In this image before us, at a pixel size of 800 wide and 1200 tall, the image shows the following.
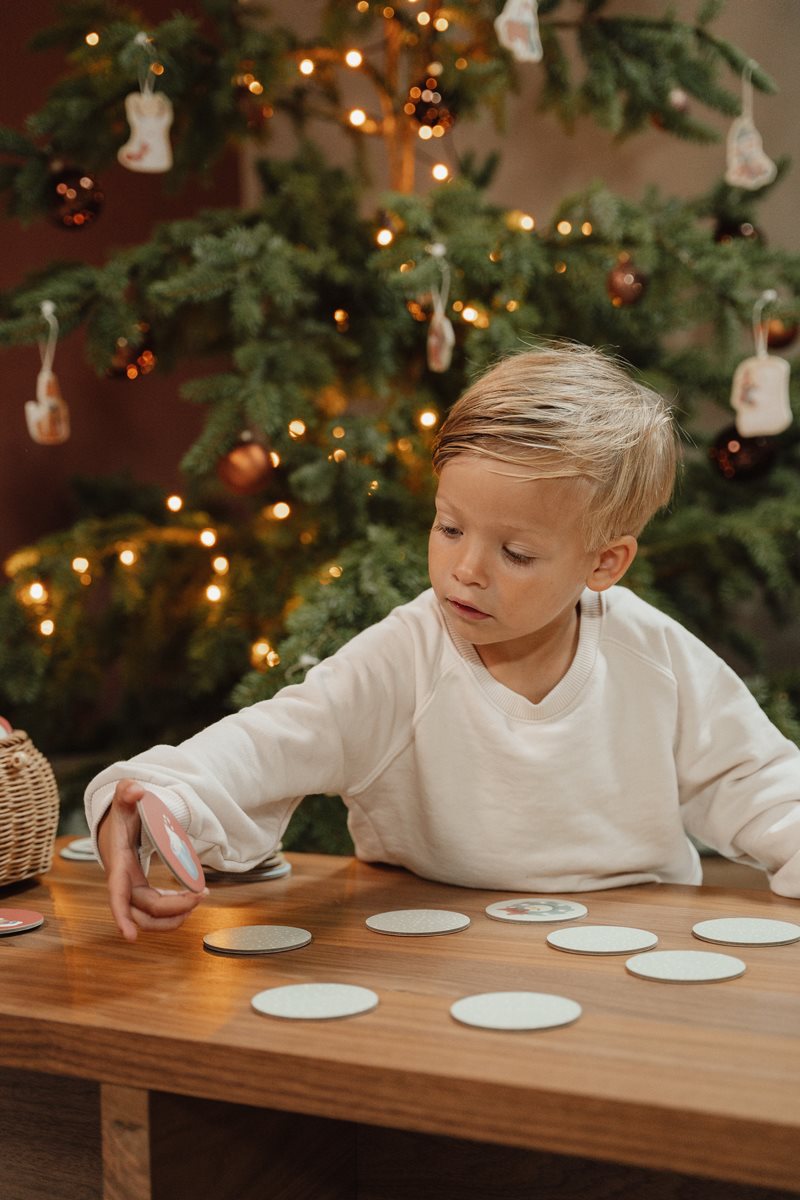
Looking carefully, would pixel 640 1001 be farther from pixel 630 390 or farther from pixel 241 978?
pixel 630 390

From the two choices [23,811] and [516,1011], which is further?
[23,811]

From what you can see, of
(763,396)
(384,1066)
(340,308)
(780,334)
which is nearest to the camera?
(384,1066)

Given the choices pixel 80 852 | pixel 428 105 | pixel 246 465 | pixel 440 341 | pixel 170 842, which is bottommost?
pixel 80 852

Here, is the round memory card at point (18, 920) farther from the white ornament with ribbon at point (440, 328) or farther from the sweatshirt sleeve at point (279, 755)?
the white ornament with ribbon at point (440, 328)

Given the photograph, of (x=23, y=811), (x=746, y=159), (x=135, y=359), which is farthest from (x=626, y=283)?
(x=23, y=811)

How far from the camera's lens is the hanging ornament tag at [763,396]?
162 cm

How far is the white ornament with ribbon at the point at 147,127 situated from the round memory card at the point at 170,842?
3.58ft

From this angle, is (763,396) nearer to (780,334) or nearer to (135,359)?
(780,334)

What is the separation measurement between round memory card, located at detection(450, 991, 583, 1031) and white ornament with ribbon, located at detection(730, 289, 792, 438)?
3.66 ft

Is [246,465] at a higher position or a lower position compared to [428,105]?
lower

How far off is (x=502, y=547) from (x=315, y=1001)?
15.2 inches

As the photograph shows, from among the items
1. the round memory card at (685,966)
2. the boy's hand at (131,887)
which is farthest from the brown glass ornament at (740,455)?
the boy's hand at (131,887)

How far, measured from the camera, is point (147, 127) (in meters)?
1.60

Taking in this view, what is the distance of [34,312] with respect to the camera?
1632 mm
